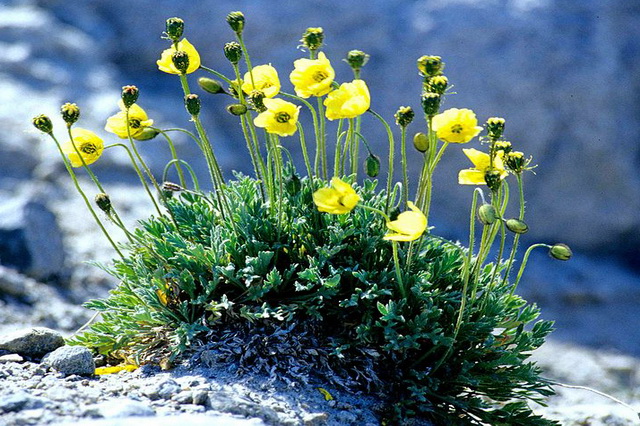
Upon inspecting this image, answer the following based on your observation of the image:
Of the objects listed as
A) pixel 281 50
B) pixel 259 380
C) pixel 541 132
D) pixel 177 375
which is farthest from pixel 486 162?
pixel 281 50

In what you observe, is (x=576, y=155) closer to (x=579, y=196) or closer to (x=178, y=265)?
(x=579, y=196)

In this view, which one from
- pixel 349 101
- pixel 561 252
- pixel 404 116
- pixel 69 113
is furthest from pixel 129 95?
pixel 561 252

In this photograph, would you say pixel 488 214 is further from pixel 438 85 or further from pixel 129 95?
pixel 129 95

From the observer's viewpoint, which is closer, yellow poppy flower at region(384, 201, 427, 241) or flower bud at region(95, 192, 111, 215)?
yellow poppy flower at region(384, 201, 427, 241)

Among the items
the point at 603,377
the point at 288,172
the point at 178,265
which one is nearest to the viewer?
the point at 178,265

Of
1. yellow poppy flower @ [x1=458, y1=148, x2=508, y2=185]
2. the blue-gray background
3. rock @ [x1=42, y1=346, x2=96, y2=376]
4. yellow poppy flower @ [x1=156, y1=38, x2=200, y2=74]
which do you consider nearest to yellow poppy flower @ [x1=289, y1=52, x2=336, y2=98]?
yellow poppy flower @ [x1=156, y1=38, x2=200, y2=74]

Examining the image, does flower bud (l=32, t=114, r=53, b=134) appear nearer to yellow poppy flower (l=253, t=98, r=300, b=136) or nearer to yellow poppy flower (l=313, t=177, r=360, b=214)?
yellow poppy flower (l=253, t=98, r=300, b=136)

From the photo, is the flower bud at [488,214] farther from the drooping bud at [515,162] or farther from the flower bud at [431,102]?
the flower bud at [431,102]
